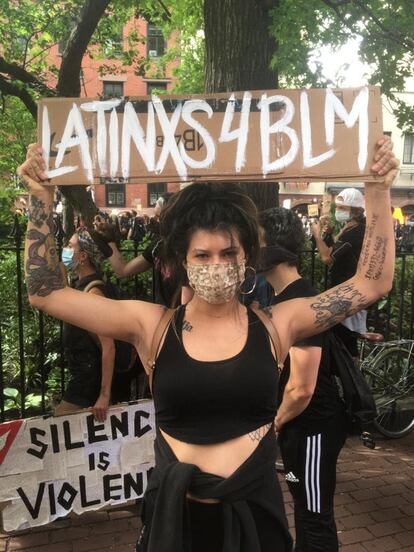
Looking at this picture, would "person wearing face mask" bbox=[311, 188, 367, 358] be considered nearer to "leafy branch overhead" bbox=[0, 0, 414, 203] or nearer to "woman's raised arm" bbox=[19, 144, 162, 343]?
"leafy branch overhead" bbox=[0, 0, 414, 203]

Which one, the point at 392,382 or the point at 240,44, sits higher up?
the point at 240,44

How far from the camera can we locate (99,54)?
40.5ft

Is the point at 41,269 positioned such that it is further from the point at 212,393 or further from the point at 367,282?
the point at 367,282

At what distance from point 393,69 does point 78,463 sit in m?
4.62

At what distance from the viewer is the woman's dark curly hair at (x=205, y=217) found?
5.62 ft

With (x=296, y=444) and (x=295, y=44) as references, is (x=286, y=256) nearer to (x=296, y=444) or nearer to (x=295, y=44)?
(x=296, y=444)

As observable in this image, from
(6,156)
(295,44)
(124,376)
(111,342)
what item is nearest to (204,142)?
(111,342)

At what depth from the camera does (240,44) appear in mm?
4105

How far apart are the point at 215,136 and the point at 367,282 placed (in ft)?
2.60

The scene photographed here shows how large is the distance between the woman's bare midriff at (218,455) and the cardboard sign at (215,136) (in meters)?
0.93

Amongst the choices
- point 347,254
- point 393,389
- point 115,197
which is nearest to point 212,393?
point 347,254

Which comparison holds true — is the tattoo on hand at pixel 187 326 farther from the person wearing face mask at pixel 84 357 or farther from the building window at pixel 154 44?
the building window at pixel 154 44

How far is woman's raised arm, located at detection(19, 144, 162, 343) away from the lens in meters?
1.77

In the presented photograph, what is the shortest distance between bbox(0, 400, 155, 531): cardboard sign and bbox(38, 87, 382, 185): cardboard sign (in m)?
1.97
